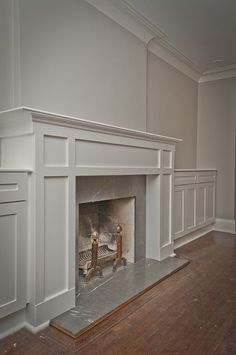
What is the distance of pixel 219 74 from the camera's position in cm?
440

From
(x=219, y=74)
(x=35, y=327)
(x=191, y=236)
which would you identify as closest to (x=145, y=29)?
(x=219, y=74)

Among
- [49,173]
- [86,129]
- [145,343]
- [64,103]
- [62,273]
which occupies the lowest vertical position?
[145,343]

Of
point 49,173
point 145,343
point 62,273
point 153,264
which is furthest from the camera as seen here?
point 153,264

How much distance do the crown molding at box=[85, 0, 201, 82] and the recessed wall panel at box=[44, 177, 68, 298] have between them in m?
1.76

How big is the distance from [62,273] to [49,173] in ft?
2.36

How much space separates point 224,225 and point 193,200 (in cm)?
105

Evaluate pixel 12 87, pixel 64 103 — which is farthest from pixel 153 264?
pixel 12 87

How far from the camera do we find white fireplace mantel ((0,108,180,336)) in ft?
5.61

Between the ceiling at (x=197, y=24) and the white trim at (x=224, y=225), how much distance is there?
98.3 inches

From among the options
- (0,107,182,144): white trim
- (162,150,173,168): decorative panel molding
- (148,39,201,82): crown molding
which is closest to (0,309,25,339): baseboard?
(0,107,182,144): white trim

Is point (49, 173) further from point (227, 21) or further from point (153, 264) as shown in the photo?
point (227, 21)

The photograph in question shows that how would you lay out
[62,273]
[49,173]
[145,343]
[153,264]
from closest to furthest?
[145,343] → [49,173] → [62,273] → [153,264]

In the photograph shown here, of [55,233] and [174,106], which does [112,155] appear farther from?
[174,106]

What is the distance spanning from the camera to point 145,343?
5.33 ft
